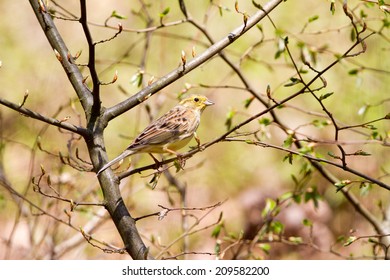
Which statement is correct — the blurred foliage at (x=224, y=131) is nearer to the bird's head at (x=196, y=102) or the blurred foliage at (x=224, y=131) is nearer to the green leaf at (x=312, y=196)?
the bird's head at (x=196, y=102)

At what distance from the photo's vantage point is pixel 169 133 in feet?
12.4

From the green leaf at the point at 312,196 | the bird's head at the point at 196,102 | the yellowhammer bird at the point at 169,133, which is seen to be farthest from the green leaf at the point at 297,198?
the bird's head at the point at 196,102

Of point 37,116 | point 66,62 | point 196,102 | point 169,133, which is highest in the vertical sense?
point 196,102

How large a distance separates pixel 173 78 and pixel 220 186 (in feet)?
15.3

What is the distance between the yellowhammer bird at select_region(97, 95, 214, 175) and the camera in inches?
142

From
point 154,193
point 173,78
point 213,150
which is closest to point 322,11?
point 213,150

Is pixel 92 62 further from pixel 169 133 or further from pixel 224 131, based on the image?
pixel 224 131

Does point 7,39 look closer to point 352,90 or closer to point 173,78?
point 352,90

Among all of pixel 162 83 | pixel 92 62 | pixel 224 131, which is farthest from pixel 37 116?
pixel 224 131

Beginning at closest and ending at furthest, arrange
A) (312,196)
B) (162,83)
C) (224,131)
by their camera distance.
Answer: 1. (162,83)
2. (312,196)
3. (224,131)

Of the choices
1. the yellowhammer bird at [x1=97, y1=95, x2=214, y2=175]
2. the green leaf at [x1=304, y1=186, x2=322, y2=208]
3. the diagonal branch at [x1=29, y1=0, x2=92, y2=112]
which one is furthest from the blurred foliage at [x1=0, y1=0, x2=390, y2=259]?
the diagonal branch at [x1=29, y1=0, x2=92, y2=112]

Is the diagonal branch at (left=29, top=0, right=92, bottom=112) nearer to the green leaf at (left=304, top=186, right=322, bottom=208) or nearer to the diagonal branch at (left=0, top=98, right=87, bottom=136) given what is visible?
the diagonal branch at (left=0, top=98, right=87, bottom=136)

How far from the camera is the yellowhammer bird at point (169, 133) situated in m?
3.60

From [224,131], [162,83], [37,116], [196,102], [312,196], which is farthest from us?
[224,131]
